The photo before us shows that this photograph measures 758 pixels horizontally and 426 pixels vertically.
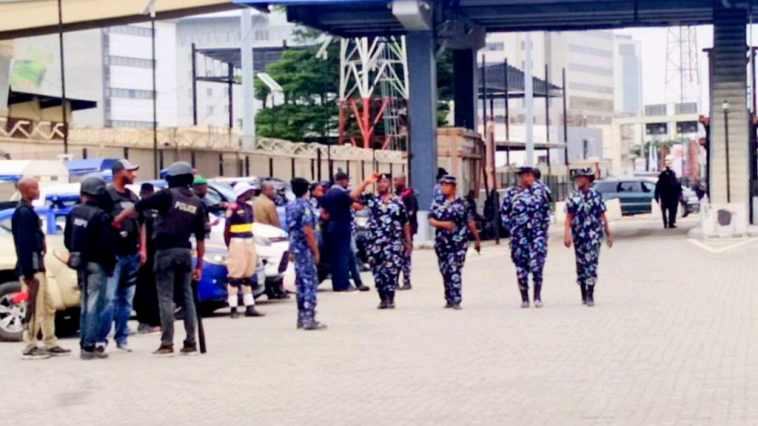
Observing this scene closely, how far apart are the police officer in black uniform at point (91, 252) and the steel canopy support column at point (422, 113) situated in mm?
26737

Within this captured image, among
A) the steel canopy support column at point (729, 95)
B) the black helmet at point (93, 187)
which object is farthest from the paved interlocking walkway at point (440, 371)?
the steel canopy support column at point (729, 95)

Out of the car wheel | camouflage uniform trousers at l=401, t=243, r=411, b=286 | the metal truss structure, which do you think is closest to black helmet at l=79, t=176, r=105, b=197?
the car wheel

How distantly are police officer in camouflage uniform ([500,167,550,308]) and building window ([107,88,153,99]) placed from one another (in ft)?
353

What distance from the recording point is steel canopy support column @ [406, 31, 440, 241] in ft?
137

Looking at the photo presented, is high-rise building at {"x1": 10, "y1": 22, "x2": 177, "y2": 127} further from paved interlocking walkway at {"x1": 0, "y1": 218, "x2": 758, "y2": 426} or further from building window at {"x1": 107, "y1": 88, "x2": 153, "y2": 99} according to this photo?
paved interlocking walkway at {"x1": 0, "y1": 218, "x2": 758, "y2": 426}

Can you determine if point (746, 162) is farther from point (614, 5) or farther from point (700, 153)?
point (700, 153)

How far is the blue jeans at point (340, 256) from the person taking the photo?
24.0 metres

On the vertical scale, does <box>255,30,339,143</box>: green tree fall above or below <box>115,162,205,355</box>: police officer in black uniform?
above

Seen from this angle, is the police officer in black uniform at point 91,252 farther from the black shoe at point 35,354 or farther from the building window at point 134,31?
the building window at point 134,31

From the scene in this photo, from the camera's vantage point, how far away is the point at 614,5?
43688 mm

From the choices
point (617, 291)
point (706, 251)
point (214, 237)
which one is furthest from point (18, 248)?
point (706, 251)

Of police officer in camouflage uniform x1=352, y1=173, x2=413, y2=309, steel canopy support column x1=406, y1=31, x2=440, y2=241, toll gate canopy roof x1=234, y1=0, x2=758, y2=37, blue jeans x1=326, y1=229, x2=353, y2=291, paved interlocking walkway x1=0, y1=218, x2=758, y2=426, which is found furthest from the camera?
steel canopy support column x1=406, y1=31, x2=440, y2=241

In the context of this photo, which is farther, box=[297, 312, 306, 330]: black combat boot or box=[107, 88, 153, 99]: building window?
box=[107, 88, 153, 99]: building window

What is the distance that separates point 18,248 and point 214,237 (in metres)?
6.76
